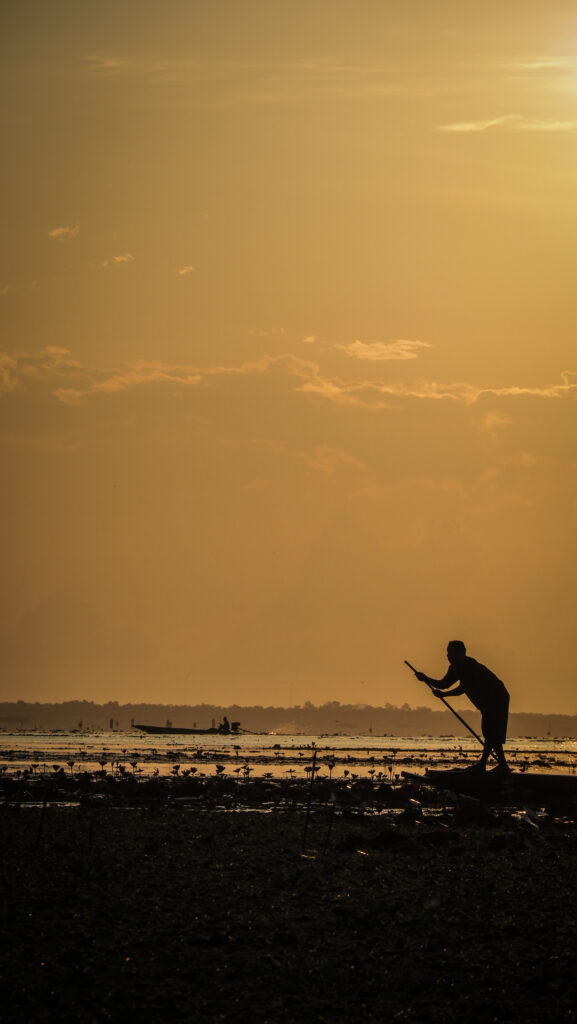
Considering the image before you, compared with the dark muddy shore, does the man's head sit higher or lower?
higher

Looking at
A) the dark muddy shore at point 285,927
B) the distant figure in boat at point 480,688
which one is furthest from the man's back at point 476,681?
the dark muddy shore at point 285,927

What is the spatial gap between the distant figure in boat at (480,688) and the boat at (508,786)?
536mm

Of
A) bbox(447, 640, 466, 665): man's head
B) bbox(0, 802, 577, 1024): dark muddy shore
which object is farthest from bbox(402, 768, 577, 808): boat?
bbox(0, 802, 577, 1024): dark muddy shore

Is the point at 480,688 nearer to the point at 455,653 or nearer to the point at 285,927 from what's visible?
the point at 455,653

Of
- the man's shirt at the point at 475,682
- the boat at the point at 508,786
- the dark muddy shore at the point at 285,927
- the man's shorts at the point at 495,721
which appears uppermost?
the man's shirt at the point at 475,682

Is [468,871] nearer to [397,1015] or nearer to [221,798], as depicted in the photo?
[397,1015]

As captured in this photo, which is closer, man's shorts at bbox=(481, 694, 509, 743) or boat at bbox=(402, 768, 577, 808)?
man's shorts at bbox=(481, 694, 509, 743)

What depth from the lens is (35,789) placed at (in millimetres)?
40719

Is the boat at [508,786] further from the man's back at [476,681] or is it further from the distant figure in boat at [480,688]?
the man's back at [476,681]

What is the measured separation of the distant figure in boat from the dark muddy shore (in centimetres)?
689

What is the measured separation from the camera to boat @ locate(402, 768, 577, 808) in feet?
115

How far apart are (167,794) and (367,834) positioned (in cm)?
1367

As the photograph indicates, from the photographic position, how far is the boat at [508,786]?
3497cm

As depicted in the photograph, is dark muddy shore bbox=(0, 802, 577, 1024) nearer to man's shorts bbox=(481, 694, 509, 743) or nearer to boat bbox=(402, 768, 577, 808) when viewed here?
man's shorts bbox=(481, 694, 509, 743)
